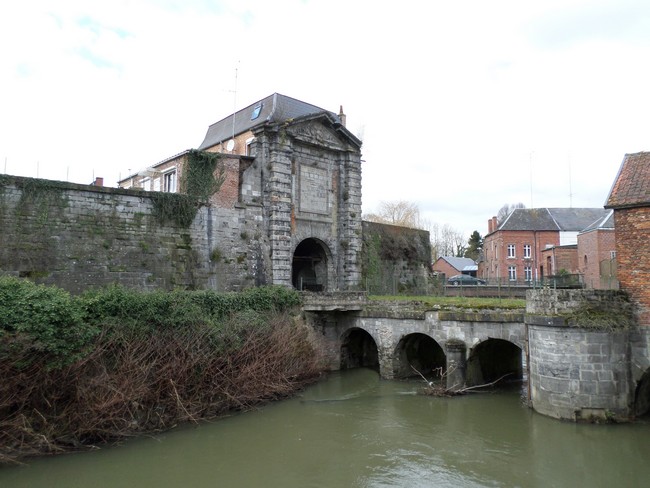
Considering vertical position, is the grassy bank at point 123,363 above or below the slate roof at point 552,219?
below

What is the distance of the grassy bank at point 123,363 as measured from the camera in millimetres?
10016

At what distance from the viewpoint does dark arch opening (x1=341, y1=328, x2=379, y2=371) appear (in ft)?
64.2

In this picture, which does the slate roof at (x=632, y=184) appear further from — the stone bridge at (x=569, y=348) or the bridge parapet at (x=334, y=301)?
the bridge parapet at (x=334, y=301)

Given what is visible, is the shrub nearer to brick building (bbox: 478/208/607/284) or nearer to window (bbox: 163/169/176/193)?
window (bbox: 163/169/176/193)

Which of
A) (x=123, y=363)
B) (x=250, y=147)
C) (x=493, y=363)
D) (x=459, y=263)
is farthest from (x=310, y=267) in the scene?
(x=459, y=263)

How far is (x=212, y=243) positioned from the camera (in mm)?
17812

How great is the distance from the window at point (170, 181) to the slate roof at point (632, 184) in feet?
47.4

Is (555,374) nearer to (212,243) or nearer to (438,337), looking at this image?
(438,337)

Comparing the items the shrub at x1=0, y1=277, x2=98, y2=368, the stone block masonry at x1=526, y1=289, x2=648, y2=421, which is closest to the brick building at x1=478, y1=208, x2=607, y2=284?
the stone block masonry at x1=526, y1=289, x2=648, y2=421

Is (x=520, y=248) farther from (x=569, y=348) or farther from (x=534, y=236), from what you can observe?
(x=569, y=348)

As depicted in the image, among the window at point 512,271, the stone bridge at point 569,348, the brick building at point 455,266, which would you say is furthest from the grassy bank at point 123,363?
the brick building at point 455,266

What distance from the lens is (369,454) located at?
10656mm

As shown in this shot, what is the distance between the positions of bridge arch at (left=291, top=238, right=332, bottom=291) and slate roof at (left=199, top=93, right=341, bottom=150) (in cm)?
527

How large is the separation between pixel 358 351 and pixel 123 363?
10.7 metres
